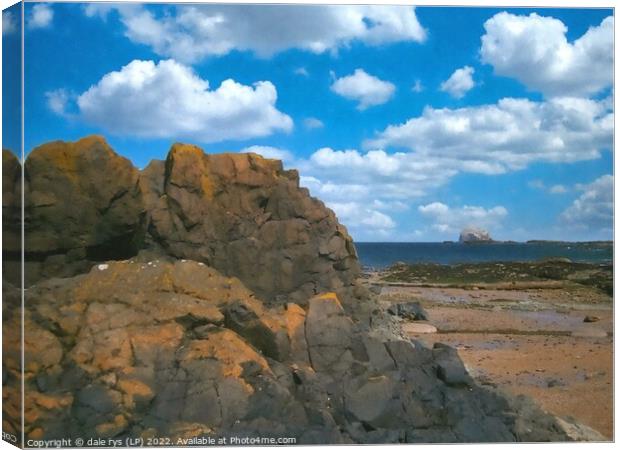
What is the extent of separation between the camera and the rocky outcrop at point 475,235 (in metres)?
11.8

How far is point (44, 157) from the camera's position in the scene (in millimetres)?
10344

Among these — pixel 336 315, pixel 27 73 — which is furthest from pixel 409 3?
pixel 27 73

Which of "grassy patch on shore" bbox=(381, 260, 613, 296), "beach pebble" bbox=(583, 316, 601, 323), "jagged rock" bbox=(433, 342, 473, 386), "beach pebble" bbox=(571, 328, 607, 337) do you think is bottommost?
"jagged rock" bbox=(433, 342, 473, 386)

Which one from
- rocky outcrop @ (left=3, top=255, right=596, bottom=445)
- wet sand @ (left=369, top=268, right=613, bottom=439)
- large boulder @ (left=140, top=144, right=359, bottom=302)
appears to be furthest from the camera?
wet sand @ (left=369, top=268, right=613, bottom=439)

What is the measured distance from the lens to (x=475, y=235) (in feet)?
41.1

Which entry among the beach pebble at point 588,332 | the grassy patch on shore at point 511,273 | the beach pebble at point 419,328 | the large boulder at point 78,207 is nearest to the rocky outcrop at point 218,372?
the large boulder at point 78,207

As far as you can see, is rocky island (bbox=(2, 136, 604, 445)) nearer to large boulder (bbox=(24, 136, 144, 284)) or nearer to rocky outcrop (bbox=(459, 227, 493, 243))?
large boulder (bbox=(24, 136, 144, 284))

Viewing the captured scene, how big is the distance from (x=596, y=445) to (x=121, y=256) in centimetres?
797

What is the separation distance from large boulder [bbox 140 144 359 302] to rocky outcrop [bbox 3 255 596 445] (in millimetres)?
402

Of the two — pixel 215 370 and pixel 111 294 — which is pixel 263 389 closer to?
pixel 215 370

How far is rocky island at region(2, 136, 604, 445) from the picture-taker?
32.7 feet

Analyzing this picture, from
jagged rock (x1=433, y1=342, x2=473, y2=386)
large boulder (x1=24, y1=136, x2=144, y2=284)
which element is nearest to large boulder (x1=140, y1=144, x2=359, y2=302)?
large boulder (x1=24, y1=136, x2=144, y2=284)

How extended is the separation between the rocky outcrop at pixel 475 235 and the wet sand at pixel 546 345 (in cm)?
223

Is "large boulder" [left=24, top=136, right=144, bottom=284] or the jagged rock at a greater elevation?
"large boulder" [left=24, top=136, right=144, bottom=284]
